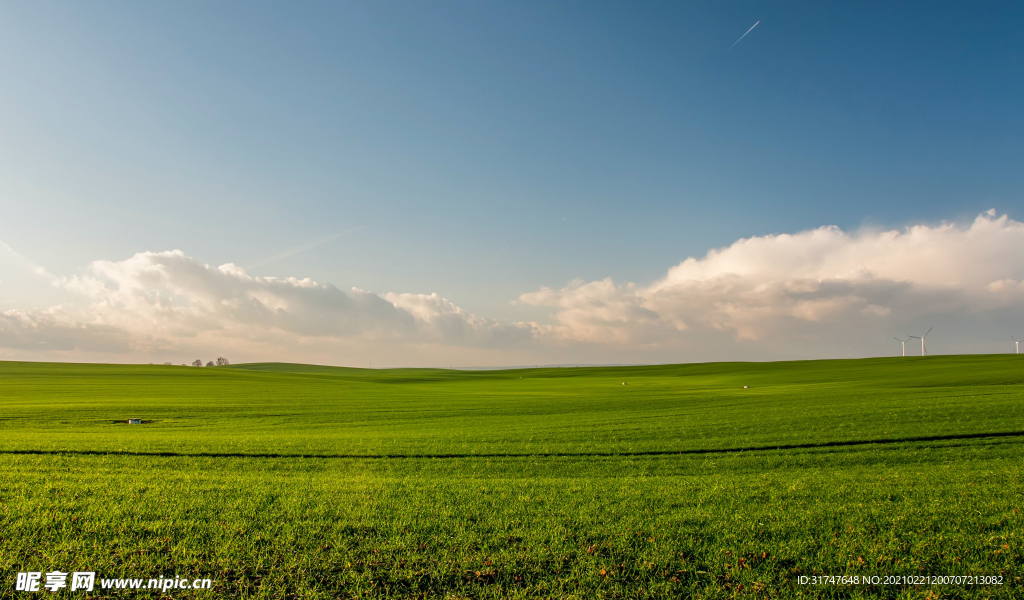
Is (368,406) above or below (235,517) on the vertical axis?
below

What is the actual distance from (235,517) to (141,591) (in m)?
2.23

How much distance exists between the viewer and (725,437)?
59.1ft

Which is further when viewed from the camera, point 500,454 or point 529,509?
point 500,454

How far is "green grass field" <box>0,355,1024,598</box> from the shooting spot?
6.15m

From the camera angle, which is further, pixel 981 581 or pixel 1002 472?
pixel 1002 472

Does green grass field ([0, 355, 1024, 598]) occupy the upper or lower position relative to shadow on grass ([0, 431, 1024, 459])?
upper

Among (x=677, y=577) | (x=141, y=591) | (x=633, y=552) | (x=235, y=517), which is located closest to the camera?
(x=141, y=591)

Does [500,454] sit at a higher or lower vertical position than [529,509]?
lower

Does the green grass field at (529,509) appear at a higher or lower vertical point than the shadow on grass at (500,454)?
higher

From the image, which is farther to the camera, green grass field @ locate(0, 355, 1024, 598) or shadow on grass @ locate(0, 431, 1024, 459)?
shadow on grass @ locate(0, 431, 1024, 459)

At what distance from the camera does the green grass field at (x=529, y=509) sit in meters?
6.15

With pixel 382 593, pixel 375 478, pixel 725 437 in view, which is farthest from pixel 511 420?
pixel 382 593

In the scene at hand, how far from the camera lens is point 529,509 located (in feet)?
28.8

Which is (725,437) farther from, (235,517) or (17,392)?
(17,392)
